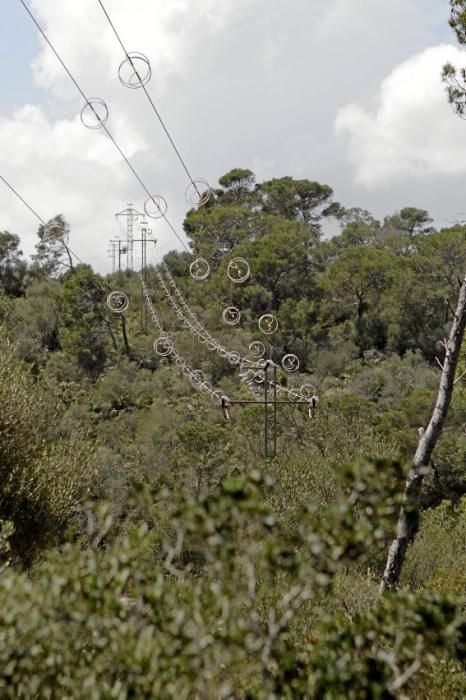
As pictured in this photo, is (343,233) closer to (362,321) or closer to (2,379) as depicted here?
(362,321)

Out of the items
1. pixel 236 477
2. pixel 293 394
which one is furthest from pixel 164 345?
pixel 236 477

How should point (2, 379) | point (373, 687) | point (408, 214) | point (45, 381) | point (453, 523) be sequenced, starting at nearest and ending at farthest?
point (373, 687) < point (2, 379) < point (453, 523) < point (45, 381) < point (408, 214)

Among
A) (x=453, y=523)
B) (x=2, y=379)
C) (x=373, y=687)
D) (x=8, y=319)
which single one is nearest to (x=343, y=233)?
(x=8, y=319)

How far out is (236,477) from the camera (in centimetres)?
446

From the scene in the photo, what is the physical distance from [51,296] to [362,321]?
2087 cm

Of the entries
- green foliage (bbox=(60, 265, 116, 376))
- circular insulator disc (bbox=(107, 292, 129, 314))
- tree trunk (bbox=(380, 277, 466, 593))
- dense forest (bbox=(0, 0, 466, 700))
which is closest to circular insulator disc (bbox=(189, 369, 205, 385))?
dense forest (bbox=(0, 0, 466, 700))

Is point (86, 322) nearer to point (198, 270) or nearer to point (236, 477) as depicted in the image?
point (198, 270)

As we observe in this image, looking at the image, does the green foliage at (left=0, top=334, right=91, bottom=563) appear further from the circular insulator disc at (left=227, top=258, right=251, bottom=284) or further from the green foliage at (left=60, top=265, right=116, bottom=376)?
the green foliage at (left=60, top=265, right=116, bottom=376)

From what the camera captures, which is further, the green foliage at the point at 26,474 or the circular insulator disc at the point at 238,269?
the circular insulator disc at the point at 238,269

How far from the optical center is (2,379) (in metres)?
14.7

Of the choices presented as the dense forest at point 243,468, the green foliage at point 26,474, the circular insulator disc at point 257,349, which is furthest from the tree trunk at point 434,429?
the circular insulator disc at point 257,349

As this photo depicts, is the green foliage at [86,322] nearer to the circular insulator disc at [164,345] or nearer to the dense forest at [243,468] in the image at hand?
the dense forest at [243,468]

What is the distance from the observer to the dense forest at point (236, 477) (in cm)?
419

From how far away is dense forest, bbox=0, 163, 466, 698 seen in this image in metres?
4.19
